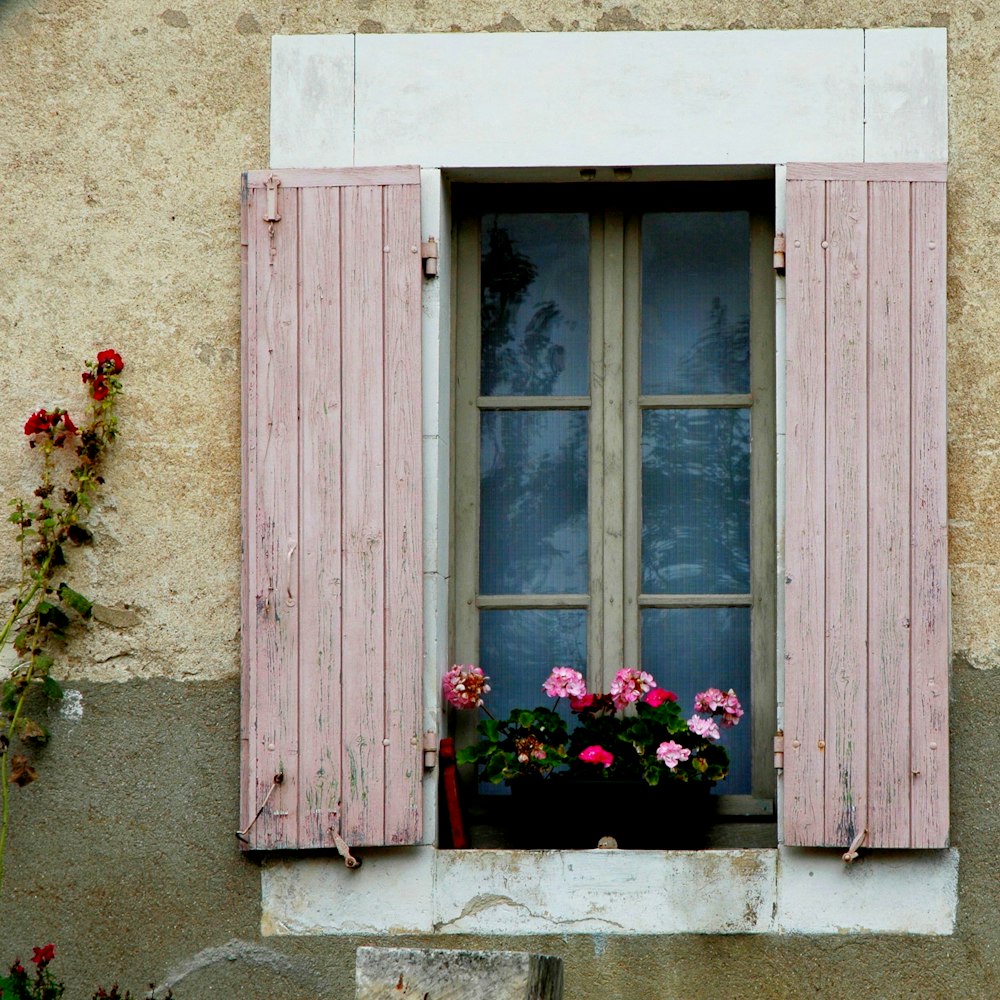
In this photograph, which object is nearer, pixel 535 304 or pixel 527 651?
pixel 527 651

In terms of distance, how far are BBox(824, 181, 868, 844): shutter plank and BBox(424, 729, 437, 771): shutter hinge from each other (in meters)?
0.98

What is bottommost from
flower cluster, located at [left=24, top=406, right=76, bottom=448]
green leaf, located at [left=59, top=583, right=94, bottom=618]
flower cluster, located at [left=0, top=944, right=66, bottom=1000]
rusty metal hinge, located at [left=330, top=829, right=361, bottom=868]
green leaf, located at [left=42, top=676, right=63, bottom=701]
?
flower cluster, located at [left=0, top=944, right=66, bottom=1000]

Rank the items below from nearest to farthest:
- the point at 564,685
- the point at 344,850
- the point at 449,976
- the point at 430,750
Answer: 1. the point at 449,976
2. the point at 344,850
3. the point at 430,750
4. the point at 564,685

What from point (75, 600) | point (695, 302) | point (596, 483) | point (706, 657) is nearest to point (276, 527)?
point (75, 600)

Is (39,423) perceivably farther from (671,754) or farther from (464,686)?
(671,754)

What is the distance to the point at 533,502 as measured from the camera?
4.65 metres

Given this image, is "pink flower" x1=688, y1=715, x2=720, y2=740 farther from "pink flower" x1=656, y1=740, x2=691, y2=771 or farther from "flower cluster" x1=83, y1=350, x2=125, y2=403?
"flower cluster" x1=83, y1=350, x2=125, y2=403

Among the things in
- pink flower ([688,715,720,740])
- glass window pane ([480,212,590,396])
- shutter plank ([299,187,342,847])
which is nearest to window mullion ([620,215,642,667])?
glass window pane ([480,212,590,396])

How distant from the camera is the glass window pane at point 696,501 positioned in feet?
15.0

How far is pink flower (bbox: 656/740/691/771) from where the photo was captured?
4188 millimetres

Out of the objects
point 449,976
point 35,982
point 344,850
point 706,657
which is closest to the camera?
point 449,976

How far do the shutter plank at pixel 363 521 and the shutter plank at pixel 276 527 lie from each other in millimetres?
135

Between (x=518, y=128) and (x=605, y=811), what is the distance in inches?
70.7

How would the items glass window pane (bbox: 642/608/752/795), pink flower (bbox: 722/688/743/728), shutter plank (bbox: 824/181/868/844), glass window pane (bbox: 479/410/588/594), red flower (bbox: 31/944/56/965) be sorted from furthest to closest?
glass window pane (bbox: 479/410/588/594) < glass window pane (bbox: 642/608/752/795) < pink flower (bbox: 722/688/743/728) < shutter plank (bbox: 824/181/868/844) < red flower (bbox: 31/944/56/965)
